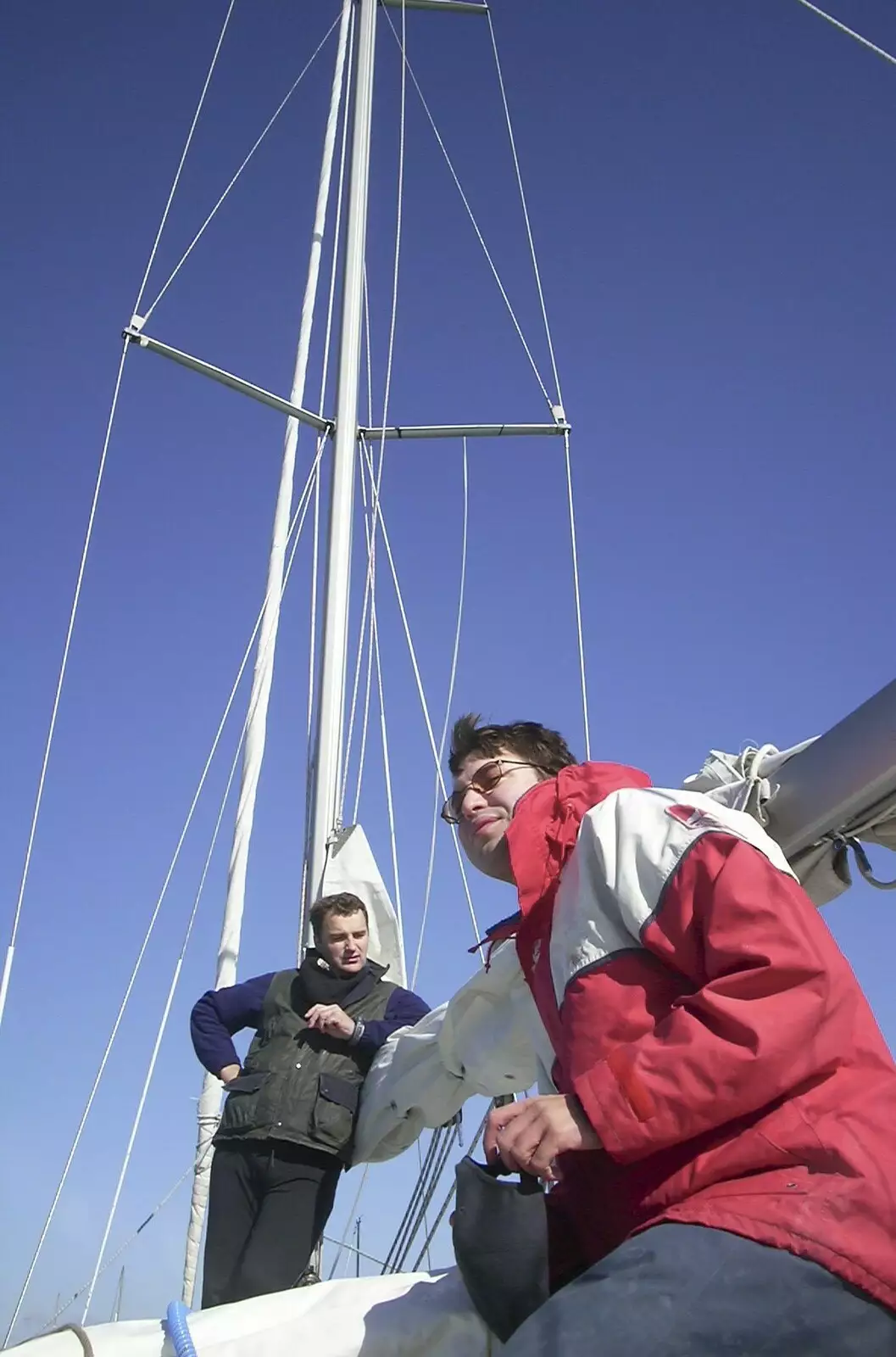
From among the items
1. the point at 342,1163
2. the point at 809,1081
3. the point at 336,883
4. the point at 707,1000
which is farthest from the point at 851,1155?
the point at 336,883

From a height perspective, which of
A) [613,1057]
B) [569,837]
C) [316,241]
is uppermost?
[316,241]

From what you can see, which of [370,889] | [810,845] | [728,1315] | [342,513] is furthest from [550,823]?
[342,513]

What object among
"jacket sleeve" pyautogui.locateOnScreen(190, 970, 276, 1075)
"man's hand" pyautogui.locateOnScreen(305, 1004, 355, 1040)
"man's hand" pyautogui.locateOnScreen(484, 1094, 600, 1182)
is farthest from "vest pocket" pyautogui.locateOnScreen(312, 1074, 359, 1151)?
"man's hand" pyautogui.locateOnScreen(484, 1094, 600, 1182)

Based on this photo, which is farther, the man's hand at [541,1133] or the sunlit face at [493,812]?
the sunlit face at [493,812]

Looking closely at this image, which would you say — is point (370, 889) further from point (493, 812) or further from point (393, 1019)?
point (493, 812)

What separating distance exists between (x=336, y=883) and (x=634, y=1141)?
4.02 meters

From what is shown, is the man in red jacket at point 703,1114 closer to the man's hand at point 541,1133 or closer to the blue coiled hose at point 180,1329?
the man's hand at point 541,1133

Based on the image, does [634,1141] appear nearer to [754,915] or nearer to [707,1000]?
[707,1000]

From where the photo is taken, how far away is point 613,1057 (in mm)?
1488

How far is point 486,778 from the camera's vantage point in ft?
7.30

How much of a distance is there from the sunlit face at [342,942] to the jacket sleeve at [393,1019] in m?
0.18

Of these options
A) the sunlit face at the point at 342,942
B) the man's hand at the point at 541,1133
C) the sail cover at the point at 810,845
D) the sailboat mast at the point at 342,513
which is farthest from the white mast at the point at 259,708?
the man's hand at the point at 541,1133

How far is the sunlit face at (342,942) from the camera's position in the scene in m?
4.02

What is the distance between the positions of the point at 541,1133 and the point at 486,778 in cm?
84
